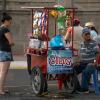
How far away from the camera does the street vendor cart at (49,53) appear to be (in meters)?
11.1

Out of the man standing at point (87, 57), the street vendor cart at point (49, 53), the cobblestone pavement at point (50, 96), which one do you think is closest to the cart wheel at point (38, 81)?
the street vendor cart at point (49, 53)

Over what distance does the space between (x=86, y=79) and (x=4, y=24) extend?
7.44 feet

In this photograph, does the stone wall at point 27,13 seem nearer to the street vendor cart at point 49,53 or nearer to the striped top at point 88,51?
the street vendor cart at point 49,53

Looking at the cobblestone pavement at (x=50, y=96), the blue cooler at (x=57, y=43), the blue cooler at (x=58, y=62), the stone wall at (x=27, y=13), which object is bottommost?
the cobblestone pavement at (x=50, y=96)

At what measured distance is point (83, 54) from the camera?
11.8m

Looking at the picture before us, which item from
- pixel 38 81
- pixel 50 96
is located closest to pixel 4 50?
pixel 38 81

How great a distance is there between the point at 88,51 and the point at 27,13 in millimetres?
13184

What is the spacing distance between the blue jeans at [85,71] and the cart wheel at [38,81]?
1.01 meters

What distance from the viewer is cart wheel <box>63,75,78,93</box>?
11.4 meters

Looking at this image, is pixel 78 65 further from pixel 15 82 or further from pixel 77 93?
pixel 15 82

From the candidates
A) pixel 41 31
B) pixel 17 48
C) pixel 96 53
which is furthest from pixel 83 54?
pixel 17 48

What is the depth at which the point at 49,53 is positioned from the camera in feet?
36.7

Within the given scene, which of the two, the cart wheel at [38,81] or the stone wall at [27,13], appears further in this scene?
the stone wall at [27,13]

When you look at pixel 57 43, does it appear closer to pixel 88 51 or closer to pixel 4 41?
pixel 88 51
